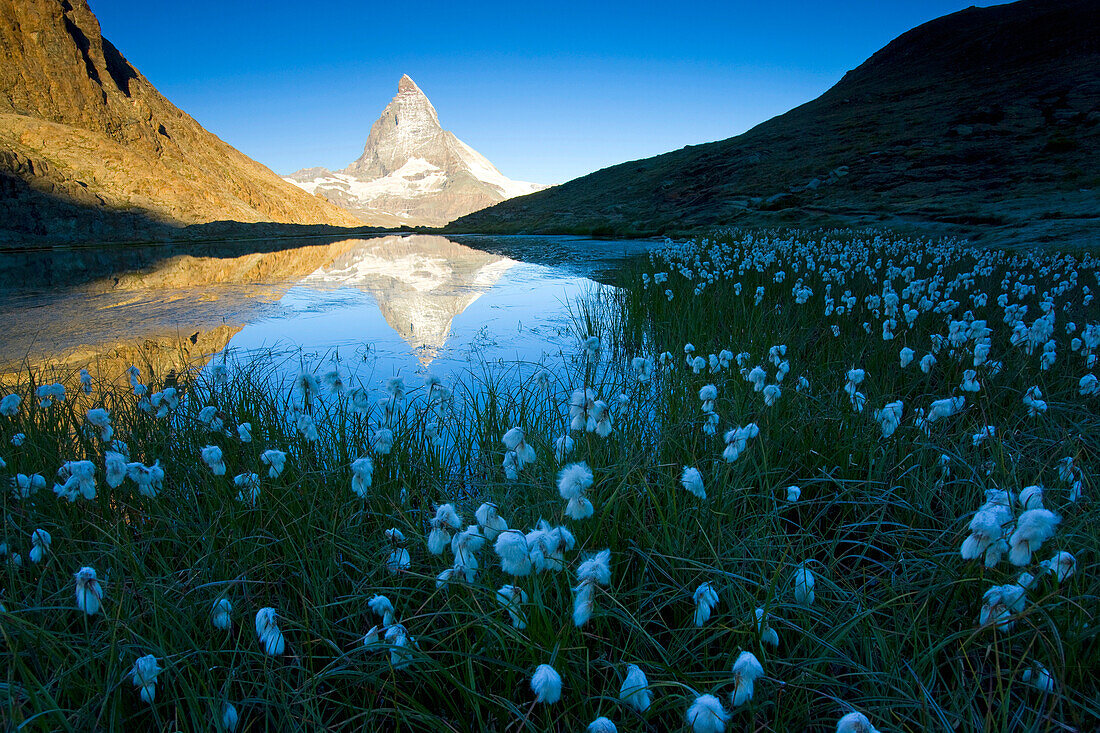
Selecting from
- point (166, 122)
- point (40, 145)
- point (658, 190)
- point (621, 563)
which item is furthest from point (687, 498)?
point (166, 122)

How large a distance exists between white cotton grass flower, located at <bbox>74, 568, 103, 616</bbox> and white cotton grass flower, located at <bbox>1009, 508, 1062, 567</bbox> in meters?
2.44

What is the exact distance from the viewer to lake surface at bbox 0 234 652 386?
5.93 meters

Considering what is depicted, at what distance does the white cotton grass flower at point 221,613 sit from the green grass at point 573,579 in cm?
6

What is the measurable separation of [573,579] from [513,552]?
0.64 meters

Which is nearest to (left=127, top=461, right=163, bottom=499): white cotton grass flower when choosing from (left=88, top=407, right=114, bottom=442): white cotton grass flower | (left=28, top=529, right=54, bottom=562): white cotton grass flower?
(left=28, top=529, right=54, bottom=562): white cotton grass flower

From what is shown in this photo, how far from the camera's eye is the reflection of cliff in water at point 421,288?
744 centimetres

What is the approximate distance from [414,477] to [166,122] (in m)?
97.0

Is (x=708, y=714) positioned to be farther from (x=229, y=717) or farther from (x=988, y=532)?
(x=229, y=717)

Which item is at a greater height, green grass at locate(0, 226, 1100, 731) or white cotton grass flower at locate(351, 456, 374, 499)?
white cotton grass flower at locate(351, 456, 374, 499)

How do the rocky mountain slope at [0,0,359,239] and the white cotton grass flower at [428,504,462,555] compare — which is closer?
the white cotton grass flower at [428,504,462,555]

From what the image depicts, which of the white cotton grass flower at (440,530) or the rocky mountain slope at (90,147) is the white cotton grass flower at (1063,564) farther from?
the rocky mountain slope at (90,147)

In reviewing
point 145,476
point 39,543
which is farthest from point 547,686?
point 39,543

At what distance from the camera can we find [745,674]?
1206mm

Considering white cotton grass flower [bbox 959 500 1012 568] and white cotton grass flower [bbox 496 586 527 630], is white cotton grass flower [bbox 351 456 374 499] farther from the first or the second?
white cotton grass flower [bbox 959 500 1012 568]
